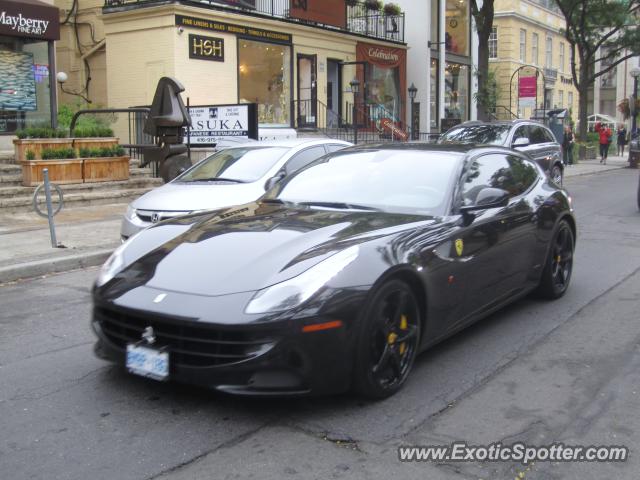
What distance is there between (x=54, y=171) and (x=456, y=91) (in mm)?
23114

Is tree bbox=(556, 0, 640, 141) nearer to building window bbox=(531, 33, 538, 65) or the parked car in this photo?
building window bbox=(531, 33, 538, 65)

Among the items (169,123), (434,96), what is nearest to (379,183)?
(169,123)

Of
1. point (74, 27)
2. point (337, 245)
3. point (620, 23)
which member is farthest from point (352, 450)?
point (620, 23)

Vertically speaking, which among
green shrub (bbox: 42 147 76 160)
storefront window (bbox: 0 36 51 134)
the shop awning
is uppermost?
the shop awning

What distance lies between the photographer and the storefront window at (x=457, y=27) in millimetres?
32581

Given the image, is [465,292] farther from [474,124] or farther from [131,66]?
[131,66]

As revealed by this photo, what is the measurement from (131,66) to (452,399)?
1788 centimetres

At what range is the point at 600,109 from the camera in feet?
222

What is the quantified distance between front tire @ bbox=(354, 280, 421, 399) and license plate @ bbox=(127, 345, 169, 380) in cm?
104

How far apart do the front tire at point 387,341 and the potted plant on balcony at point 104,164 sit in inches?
451

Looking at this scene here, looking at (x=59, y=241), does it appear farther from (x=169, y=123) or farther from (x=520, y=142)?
(x=520, y=142)

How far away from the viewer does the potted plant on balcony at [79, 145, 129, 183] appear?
1443 centimetres

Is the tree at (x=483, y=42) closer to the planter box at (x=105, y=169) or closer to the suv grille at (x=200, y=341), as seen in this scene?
the planter box at (x=105, y=169)

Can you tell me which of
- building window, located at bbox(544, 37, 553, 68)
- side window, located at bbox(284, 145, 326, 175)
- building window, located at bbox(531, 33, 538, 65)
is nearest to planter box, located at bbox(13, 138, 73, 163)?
side window, located at bbox(284, 145, 326, 175)
